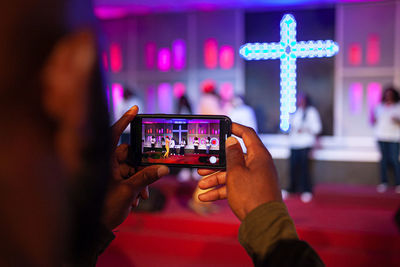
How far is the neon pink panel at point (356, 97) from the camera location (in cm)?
475

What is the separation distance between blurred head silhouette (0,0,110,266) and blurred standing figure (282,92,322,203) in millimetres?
3980

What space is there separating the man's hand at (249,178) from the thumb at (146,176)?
0.66 ft

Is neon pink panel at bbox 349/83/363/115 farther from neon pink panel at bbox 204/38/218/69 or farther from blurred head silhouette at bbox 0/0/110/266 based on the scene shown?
blurred head silhouette at bbox 0/0/110/266

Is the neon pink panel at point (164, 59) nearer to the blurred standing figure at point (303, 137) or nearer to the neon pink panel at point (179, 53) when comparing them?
the neon pink panel at point (179, 53)

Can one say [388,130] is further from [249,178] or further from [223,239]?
[249,178]

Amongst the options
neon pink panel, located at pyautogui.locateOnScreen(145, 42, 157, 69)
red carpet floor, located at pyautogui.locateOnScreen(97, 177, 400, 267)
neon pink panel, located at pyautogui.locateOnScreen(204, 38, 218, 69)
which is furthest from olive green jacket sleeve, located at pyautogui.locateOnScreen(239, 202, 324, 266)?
neon pink panel, located at pyautogui.locateOnScreen(145, 42, 157, 69)

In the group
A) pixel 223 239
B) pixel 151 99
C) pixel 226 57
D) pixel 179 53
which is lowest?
pixel 223 239

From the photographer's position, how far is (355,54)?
15.6ft

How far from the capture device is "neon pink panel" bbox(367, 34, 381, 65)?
466 centimetres

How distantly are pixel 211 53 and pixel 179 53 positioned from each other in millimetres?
511

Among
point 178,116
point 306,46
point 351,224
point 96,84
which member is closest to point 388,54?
point 306,46

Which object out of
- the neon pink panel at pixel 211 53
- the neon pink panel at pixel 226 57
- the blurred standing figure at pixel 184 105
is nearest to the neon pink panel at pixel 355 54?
the neon pink panel at pixel 226 57

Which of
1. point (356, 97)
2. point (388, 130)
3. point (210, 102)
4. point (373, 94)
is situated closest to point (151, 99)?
point (210, 102)

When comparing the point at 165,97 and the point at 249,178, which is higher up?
the point at 165,97
